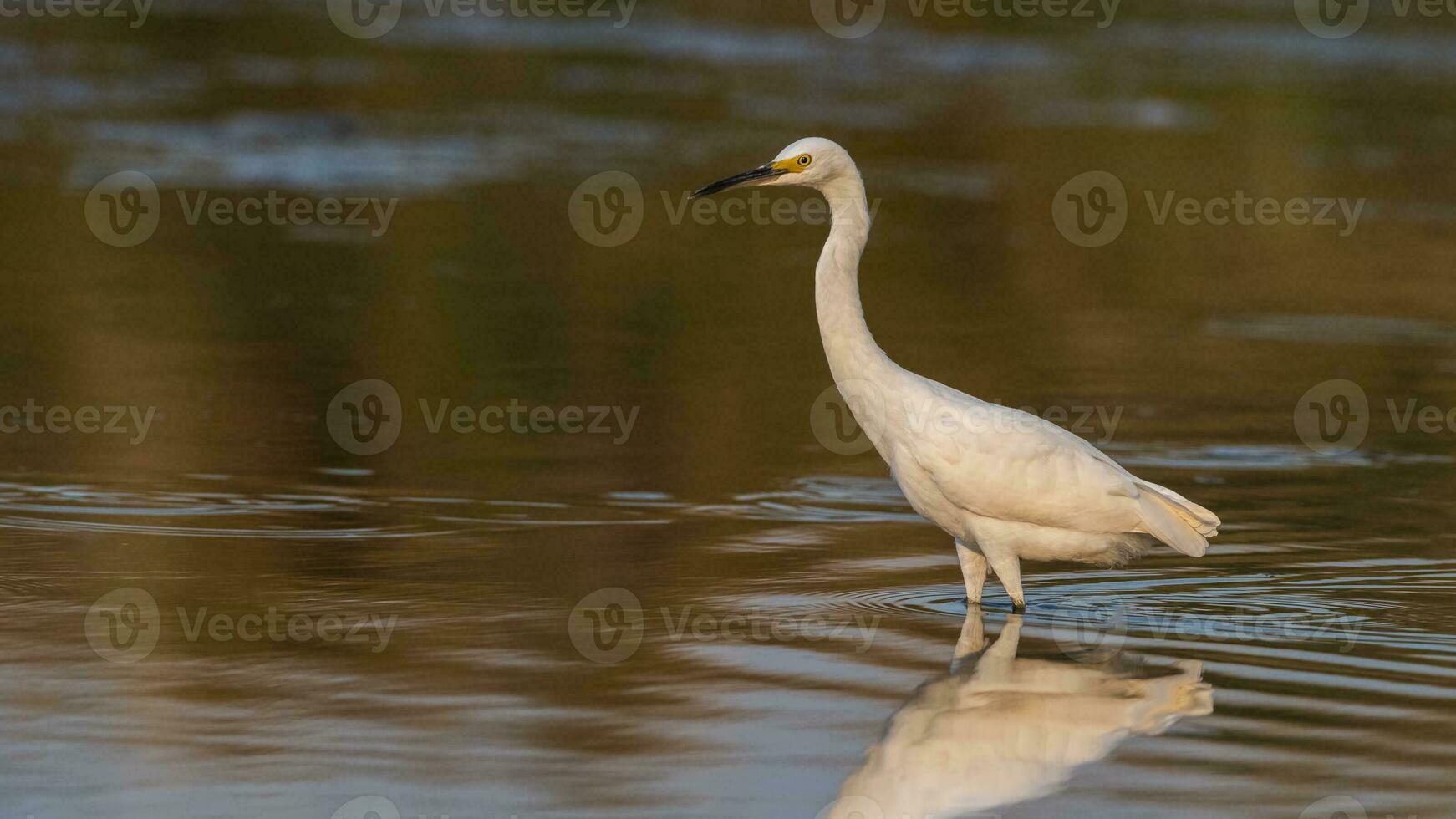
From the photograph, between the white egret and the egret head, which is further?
the egret head

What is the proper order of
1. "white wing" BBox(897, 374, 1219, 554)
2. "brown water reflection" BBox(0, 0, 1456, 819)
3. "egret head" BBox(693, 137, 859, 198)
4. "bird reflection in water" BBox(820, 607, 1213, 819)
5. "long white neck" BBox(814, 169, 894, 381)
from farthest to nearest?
"egret head" BBox(693, 137, 859, 198)
"long white neck" BBox(814, 169, 894, 381)
"white wing" BBox(897, 374, 1219, 554)
"brown water reflection" BBox(0, 0, 1456, 819)
"bird reflection in water" BBox(820, 607, 1213, 819)

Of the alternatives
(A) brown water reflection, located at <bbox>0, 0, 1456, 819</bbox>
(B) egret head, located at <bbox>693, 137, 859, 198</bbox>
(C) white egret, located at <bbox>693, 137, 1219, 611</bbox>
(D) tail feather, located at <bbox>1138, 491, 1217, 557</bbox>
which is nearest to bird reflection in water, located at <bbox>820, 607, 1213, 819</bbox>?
(A) brown water reflection, located at <bbox>0, 0, 1456, 819</bbox>

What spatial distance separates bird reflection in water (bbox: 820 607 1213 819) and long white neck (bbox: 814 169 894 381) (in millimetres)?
1361

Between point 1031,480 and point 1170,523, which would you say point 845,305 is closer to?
point 1031,480

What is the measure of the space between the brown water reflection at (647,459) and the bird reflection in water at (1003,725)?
10cm

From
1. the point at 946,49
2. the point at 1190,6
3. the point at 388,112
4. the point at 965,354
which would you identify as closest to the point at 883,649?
the point at 965,354

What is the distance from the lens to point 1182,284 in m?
20.1

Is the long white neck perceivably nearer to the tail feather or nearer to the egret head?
the egret head

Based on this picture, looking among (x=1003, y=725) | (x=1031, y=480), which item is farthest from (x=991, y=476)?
(x=1003, y=725)

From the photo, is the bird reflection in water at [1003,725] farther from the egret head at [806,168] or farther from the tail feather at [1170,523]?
the egret head at [806,168]

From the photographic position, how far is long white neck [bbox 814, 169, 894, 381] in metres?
9.64

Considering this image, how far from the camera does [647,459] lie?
12.4 meters

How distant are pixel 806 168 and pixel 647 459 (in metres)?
3.02

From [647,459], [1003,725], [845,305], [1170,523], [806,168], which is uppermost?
[806,168]
